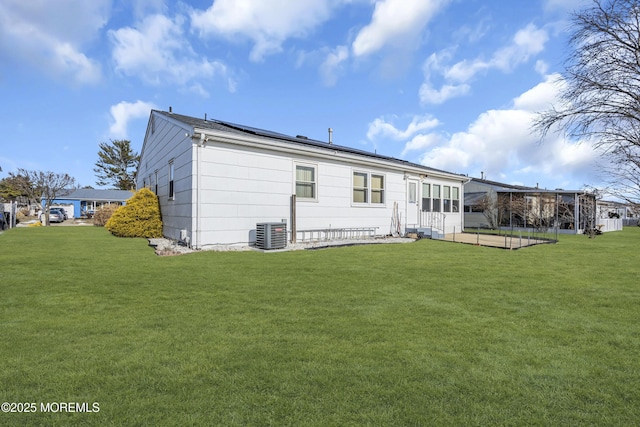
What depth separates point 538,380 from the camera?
231cm

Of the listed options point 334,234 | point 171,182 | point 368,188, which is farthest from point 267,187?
point 368,188

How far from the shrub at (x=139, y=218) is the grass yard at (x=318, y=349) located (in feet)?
23.5

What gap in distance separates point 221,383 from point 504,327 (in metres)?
2.92

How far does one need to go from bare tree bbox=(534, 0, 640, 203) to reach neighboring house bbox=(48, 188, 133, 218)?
152ft

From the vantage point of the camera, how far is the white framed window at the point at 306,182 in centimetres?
1166

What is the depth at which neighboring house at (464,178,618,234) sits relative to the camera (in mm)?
21078

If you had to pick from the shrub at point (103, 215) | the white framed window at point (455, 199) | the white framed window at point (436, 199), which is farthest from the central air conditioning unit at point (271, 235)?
the shrub at point (103, 215)

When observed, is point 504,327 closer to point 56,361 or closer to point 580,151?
point 56,361

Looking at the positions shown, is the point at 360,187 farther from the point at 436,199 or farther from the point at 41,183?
the point at 41,183

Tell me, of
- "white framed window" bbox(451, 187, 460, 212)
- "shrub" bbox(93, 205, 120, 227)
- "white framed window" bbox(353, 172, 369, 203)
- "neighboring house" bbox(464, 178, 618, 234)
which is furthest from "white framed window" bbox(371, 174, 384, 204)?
"shrub" bbox(93, 205, 120, 227)

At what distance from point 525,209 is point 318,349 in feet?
80.0

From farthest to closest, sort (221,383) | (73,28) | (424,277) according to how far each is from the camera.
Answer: (73,28) → (424,277) → (221,383)

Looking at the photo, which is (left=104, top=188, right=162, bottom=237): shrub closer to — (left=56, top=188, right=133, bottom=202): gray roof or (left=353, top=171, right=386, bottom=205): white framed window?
(left=353, top=171, right=386, bottom=205): white framed window

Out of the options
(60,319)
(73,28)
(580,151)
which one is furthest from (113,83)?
(580,151)
